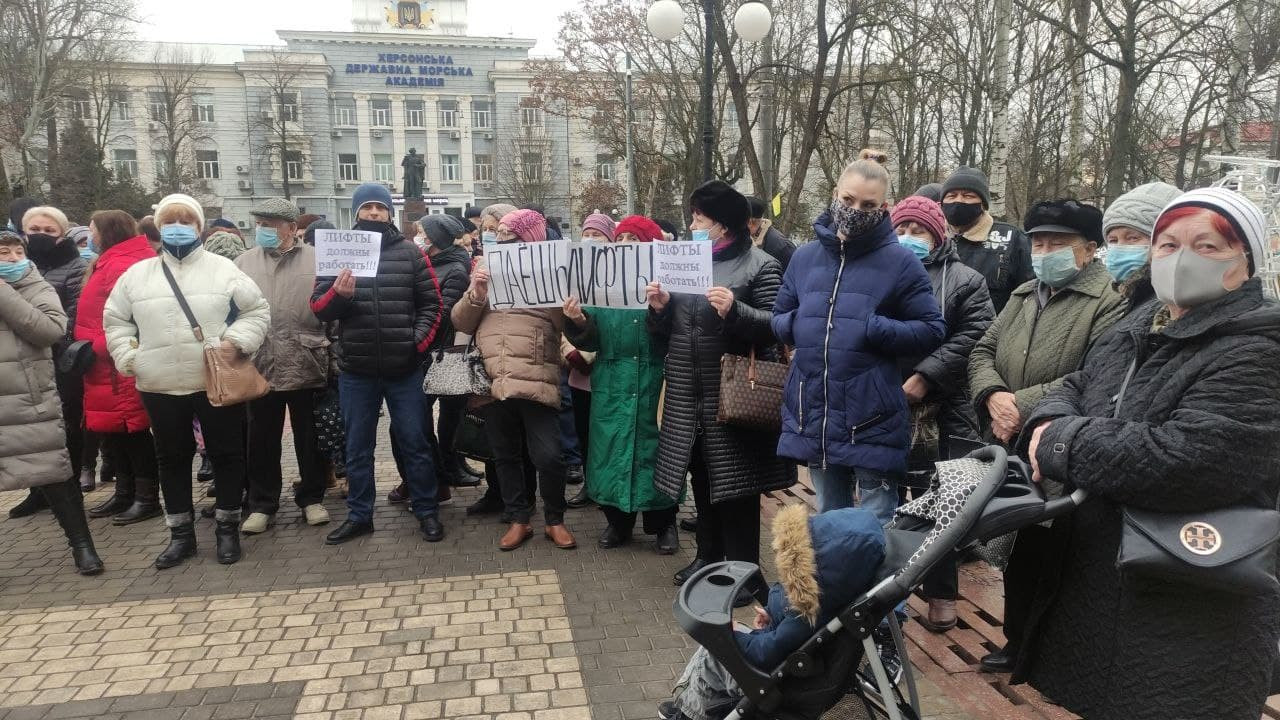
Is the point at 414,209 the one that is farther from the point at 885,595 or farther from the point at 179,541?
the point at 885,595

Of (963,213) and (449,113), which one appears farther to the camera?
(449,113)

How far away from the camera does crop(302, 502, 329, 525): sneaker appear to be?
5914 mm

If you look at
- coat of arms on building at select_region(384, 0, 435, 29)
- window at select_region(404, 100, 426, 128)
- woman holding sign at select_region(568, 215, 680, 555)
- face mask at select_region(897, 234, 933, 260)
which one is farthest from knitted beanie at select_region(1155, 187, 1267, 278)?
coat of arms on building at select_region(384, 0, 435, 29)

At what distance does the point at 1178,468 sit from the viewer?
6.69 ft

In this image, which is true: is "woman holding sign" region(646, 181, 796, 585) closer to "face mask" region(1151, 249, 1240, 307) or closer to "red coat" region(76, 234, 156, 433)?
"face mask" region(1151, 249, 1240, 307)

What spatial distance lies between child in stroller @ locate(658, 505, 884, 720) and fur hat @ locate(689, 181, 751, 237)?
7.87ft

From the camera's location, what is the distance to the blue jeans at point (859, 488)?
3680 mm

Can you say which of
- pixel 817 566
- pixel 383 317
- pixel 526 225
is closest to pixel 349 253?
pixel 383 317

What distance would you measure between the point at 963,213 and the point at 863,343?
2186mm

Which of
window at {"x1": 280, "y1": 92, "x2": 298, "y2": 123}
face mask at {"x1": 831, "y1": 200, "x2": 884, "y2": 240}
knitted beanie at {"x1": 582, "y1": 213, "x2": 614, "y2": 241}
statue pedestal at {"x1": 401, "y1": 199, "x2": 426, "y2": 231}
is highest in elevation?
window at {"x1": 280, "y1": 92, "x2": 298, "y2": 123}

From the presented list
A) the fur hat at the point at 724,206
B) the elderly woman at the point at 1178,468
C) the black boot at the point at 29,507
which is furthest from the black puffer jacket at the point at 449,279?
the elderly woman at the point at 1178,468

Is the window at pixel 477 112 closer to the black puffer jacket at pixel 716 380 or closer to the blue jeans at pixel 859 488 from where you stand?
the black puffer jacket at pixel 716 380

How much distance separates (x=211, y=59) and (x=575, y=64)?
46542 mm

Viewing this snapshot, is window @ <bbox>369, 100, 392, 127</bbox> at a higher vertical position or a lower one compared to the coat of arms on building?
lower
